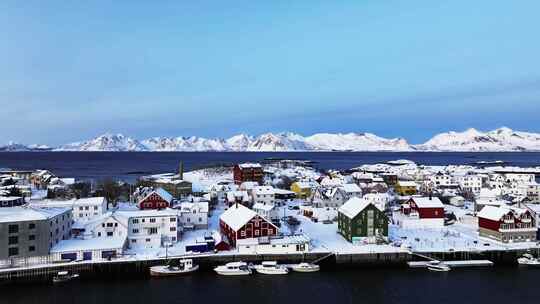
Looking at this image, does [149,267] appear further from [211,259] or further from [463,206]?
[463,206]

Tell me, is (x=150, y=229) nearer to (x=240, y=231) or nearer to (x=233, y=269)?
(x=240, y=231)

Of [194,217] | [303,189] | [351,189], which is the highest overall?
[351,189]

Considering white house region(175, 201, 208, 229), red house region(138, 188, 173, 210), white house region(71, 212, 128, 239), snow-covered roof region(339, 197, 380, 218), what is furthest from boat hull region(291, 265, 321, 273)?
red house region(138, 188, 173, 210)

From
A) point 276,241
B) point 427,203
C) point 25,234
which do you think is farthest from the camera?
point 427,203

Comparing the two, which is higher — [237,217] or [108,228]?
[237,217]

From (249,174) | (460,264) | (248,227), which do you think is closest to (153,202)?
(248,227)

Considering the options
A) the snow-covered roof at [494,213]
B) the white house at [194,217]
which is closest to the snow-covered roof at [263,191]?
the white house at [194,217]
